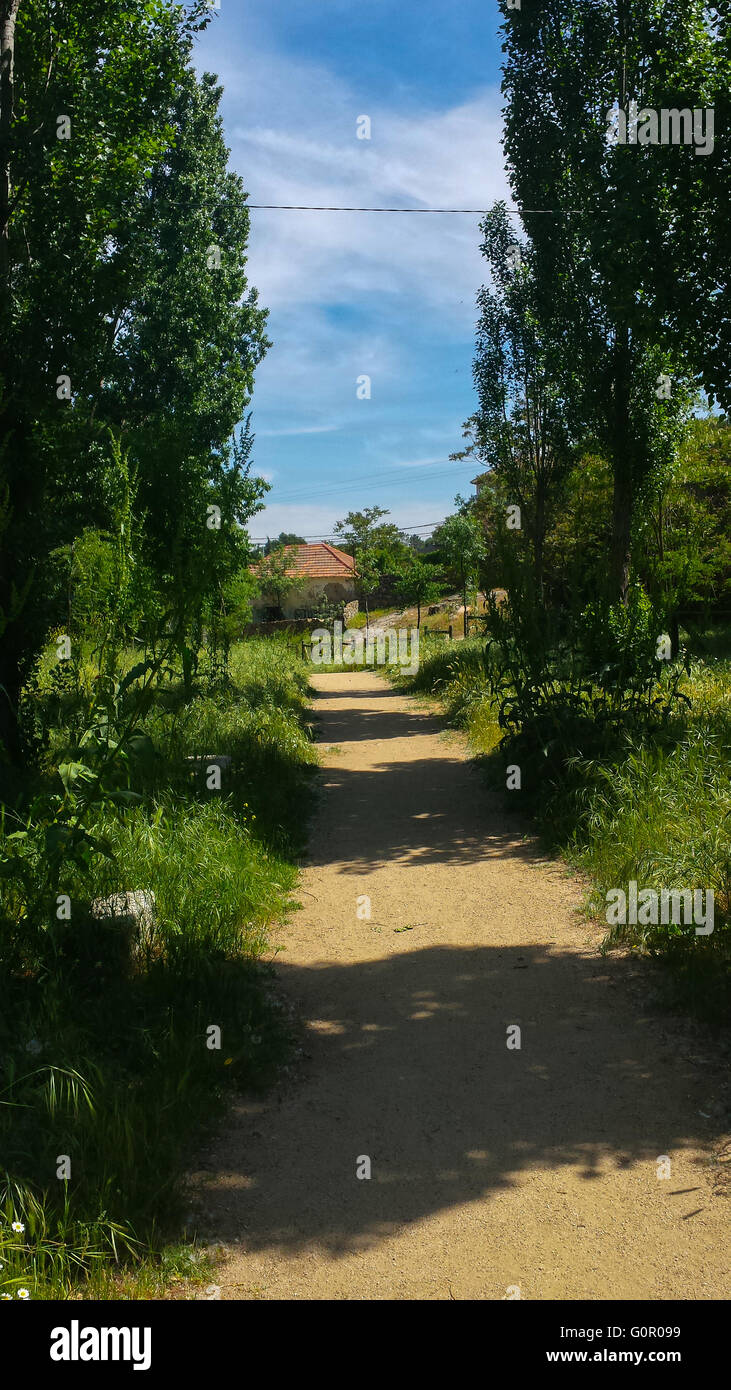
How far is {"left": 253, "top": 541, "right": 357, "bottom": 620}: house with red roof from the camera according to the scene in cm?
5862

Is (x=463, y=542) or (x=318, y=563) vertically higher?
(x=318, y=563)

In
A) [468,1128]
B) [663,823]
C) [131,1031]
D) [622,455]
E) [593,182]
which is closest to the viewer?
[468,1128]

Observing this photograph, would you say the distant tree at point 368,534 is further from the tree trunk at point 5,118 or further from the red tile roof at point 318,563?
the tree trunk at point 5,118

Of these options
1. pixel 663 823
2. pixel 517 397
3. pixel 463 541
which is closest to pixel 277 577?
pixel 463 541

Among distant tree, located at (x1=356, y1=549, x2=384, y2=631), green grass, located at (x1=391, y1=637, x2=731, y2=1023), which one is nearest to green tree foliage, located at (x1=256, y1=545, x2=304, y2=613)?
distant tree, located at (x1=356, y1=549, x2=384, y2=631)

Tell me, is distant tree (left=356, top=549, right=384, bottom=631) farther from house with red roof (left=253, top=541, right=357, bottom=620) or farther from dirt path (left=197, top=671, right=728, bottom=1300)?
dirt path (left=197, top=671, right=728, bottom=1300)

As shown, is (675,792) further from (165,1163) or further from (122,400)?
(122,400)

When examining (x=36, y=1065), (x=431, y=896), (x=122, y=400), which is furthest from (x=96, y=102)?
(x=36, y=1065)

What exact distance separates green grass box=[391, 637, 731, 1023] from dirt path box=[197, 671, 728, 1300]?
0.91 ft

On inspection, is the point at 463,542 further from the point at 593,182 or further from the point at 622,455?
the point at 593,182

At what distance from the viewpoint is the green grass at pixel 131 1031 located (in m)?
2.94

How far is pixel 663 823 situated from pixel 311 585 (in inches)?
2143

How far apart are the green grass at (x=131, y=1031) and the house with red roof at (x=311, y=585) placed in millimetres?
51788

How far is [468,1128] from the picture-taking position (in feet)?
12.1
